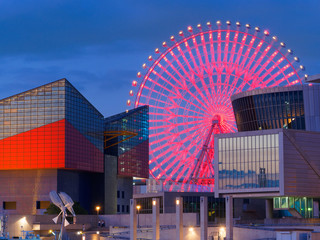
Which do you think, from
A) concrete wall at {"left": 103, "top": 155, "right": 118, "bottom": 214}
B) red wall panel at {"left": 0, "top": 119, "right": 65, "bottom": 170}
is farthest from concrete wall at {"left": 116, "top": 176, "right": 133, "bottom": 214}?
red wall panel at {"left": 0, "top": 119, "right": 65, "bottom": 170}

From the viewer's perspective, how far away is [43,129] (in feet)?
439

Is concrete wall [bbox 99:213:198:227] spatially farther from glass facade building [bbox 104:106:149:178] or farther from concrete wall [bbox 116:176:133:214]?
concrete wall [bbox 116:176:133:214]

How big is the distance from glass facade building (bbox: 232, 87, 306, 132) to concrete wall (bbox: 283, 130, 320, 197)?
752 cm

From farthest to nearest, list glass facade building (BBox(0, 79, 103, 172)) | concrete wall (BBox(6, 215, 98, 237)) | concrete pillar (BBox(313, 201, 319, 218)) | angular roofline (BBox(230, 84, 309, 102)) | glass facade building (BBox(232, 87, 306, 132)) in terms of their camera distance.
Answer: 1. glass facade building (BBox(0, 79, 103, 172))
2. concrete wall (BBox(6, 215, 98, 237))
3. glass facade building (BBox(232, 87, 306, 132))
4. angular roofline (BBox(230, 84, 309, 102))
5. concrete pillar (BBox(313, 201, 319, 218))

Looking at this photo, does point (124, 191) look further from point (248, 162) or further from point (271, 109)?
point (248, 162)

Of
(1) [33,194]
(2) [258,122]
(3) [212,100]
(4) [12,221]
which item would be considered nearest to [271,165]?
(2) [258,122]

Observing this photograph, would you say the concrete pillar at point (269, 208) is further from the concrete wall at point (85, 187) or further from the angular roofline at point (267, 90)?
the concrete wall at point (85, 187)

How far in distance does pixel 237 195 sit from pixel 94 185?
61.6 m

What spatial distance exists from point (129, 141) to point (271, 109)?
196 feet

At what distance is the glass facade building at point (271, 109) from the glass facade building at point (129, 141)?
48.7 m

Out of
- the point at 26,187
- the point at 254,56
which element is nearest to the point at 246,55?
the point at 254,56

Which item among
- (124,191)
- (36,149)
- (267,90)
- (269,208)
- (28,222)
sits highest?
(267,90)

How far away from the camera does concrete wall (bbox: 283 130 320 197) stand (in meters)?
89.3

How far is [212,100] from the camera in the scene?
108750mm
